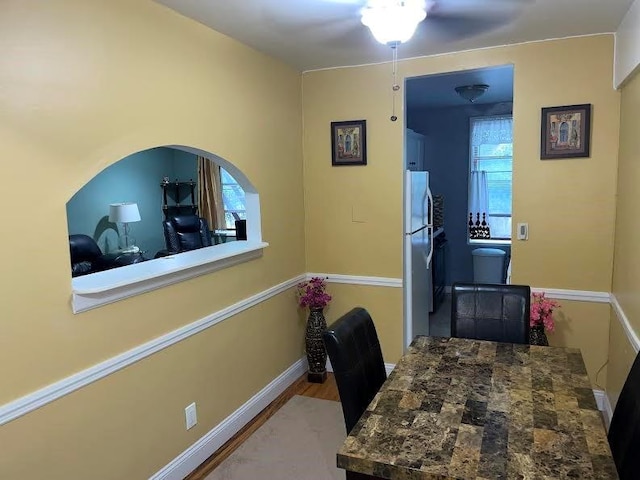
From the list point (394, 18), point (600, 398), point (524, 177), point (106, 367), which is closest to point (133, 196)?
point (106, 367)

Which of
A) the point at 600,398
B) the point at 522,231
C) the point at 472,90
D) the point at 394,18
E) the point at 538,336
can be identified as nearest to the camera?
the point at 394,18

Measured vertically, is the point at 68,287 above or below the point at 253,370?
above

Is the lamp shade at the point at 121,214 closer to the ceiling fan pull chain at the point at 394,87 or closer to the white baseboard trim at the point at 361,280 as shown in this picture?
the white baseboard trim at the point at 361,280

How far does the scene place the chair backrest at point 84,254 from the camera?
4.71 metres

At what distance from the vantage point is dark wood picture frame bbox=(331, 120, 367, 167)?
3629 millimetres

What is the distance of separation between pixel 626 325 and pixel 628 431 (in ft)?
3.85

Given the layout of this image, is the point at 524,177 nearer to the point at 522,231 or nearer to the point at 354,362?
the point at 522,231

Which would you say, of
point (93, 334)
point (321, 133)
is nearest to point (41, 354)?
point (93, 334)

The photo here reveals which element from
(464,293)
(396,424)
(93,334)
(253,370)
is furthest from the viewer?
(253,370)

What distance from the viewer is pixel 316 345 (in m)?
3.70

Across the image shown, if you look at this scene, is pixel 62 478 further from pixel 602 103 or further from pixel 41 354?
pixel 602 103

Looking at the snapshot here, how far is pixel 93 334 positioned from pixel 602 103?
3099 millimetres

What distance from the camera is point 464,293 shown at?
2588 millimetres

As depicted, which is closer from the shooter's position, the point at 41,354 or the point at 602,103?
the point at 41,354
